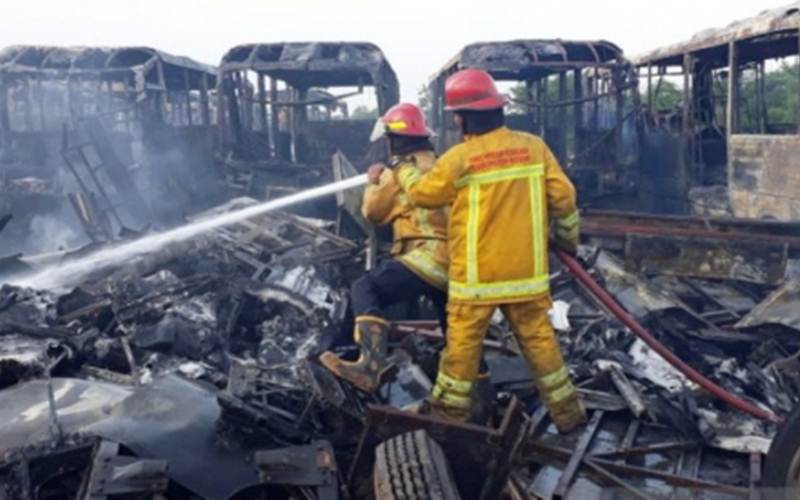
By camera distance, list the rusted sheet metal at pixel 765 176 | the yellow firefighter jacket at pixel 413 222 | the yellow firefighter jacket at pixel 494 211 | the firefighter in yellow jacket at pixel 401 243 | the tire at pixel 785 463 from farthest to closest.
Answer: the rusted sheet metal at pixel 765 176, the yellow firefighter jacket at pixel 413 222, the firefighter in yellow jacket at pixel 401 243, the yellow firefighter jacket at pixel 494 211, the tire at pixel 785 463

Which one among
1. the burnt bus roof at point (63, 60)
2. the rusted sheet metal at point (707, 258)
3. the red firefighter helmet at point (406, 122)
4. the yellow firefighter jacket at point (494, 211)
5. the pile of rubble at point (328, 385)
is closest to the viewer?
the pile of rubble at point (328, 385)

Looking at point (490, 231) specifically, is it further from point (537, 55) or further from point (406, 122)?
point (537, 55)

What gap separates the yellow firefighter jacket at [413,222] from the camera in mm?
4148

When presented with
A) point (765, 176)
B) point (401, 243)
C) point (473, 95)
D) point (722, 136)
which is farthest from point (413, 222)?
point (722, 136)

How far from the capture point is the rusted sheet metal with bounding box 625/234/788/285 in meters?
6.66

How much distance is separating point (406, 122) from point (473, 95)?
0.57 metres

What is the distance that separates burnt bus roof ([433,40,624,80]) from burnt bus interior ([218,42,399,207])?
147 centimetres

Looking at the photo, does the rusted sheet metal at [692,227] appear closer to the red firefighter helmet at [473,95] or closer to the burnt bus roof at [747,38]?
the burnt bus roof at [747,38]

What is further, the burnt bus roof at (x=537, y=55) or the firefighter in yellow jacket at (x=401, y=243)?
the burnt bus roof at (x=537, y=55)

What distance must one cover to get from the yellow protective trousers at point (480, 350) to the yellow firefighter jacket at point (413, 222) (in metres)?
0.33

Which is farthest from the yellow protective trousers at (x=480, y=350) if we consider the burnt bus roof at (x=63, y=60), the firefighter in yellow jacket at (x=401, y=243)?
the burnt bus roof at (x=63, y=60)

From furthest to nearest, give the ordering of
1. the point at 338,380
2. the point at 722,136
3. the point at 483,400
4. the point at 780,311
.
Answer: the point at 722,136
the point at 780,311
the point at 483,400
the point at 338,380

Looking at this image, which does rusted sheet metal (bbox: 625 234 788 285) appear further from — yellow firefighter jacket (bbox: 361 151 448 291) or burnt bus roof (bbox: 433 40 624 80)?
burnt bus roof (bbox: 433 40 624 80)

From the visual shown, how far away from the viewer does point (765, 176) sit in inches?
385
